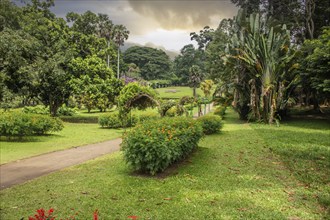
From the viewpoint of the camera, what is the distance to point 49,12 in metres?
34.7

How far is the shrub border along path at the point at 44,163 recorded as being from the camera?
8.02 metres

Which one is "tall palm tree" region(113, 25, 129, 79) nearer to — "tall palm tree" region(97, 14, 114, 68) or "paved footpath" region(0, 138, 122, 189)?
"tall palm tree" region(97, 14, 114, 68)

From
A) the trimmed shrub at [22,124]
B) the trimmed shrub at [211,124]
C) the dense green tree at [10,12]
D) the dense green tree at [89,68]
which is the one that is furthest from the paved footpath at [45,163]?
the dense green tree at [10,12]

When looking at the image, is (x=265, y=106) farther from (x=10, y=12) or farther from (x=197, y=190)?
(x=10, y=12)

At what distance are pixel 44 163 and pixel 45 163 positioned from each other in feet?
0.11

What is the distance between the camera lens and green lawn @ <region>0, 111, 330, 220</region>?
5195 mm

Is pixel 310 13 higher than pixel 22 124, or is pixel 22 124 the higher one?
pixel 310 13

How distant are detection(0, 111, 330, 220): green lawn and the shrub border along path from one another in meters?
0.72

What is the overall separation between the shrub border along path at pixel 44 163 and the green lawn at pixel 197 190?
72cm

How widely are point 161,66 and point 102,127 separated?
78.9 m

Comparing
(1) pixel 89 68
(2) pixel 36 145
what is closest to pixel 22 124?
(2) pixel 36 145

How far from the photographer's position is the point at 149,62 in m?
94.5

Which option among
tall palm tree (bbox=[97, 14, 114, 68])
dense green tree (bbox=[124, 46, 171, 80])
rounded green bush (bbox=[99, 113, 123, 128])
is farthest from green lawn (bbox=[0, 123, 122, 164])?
dense green tree (bbox=[124, 46, 171, 80])

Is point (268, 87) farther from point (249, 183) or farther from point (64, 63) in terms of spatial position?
point (64, 63)
